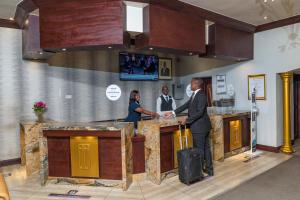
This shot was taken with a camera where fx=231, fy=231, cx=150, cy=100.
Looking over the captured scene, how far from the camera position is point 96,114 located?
19.8 ft

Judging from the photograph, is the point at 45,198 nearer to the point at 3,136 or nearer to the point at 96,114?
the point at 3,136

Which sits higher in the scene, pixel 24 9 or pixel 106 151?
pixel 24 9

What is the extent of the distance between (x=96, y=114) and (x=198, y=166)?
3212 millimetres

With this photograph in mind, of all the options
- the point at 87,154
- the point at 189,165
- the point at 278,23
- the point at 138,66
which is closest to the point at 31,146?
the point at 87,154

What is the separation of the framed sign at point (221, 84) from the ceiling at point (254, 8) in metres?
1.76

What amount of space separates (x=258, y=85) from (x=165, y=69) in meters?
2.84

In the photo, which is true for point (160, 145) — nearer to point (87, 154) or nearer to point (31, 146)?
point (87, 154)

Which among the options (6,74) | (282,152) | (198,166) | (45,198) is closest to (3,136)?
(6,74)

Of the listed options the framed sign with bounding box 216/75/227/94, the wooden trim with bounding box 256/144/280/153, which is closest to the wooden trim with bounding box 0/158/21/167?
the framed sign with bounding box 216/75/227/94

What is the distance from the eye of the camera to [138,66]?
21.8 ft

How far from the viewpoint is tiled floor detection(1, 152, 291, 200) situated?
3.37 meters

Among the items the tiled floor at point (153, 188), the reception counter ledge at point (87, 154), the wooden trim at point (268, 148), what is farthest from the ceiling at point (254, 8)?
the tiled floor at point (153, 188)

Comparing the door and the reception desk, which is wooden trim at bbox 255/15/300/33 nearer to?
the door

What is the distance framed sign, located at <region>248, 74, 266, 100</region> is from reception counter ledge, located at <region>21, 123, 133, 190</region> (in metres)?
3.53
